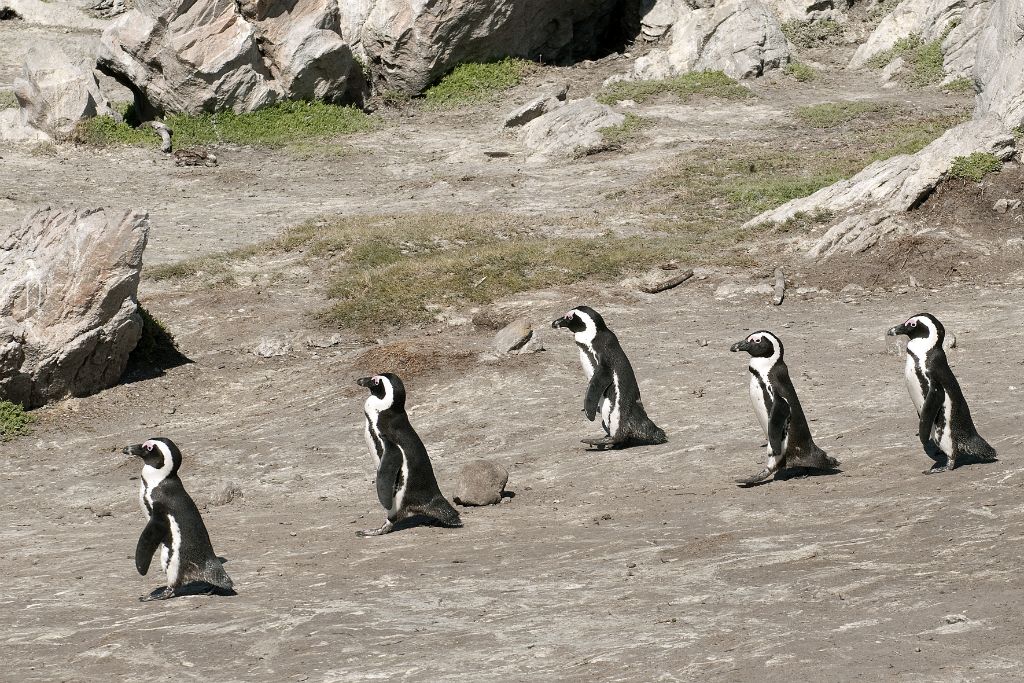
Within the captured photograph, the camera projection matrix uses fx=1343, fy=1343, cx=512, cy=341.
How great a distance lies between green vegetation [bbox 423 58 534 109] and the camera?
108 feet

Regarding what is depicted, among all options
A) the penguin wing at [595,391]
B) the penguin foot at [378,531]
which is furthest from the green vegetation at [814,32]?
the penguin foot at [378,531]

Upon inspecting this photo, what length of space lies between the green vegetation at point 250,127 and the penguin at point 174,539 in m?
21.3

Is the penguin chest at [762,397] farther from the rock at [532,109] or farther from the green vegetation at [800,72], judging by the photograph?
the green vegetation at [800,72]

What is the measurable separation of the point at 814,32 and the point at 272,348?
21.6 meters

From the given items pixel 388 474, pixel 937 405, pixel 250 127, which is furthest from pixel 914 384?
pixel 250 127

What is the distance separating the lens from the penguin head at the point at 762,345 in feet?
36.9

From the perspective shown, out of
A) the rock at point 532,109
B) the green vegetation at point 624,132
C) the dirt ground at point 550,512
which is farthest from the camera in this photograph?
the rock at point 532,109

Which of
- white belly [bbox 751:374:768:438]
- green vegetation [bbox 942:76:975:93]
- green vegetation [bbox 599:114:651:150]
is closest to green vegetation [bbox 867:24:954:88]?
green vegetation [bbox 942:76:975:93]

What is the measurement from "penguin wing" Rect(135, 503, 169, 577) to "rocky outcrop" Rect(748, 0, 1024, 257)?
1248 centimetres

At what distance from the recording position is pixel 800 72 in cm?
3162

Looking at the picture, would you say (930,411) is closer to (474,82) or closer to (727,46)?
(727,46)

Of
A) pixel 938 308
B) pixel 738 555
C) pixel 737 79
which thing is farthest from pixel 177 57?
pixel 738 555

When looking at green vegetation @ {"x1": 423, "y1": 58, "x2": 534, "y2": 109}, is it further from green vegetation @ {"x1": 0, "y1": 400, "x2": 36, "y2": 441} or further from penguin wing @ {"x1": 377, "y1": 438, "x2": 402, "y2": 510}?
penguin wing @ {"x1": 377, "y1": 438, "x2": 402, "y2": 510}

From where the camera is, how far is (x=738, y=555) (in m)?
8.53
